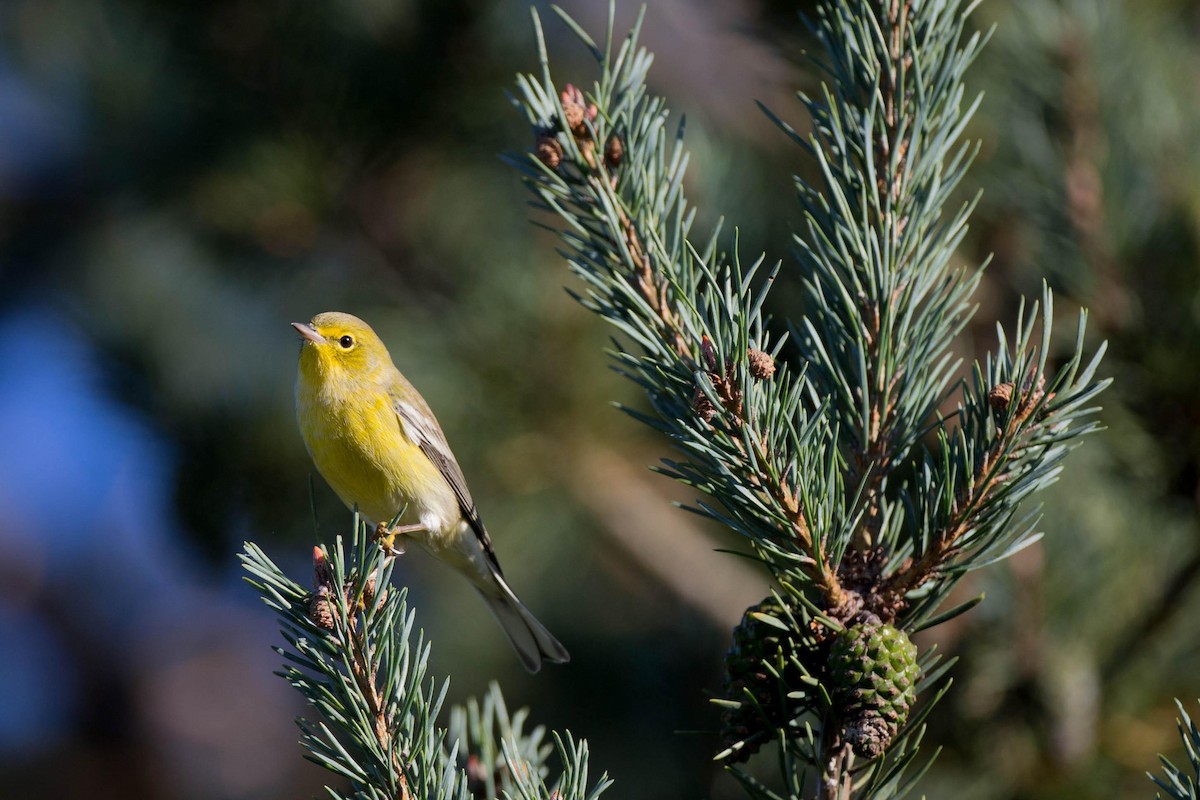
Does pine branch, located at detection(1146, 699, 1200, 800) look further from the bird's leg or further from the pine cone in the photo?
the bird's leg

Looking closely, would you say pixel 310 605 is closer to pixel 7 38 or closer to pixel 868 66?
pixel 868 66

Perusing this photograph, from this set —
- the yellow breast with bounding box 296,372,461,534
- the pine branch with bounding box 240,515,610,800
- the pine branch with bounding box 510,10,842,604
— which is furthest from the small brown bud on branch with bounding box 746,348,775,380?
the yellow breast with bounding box 296,372,461,534

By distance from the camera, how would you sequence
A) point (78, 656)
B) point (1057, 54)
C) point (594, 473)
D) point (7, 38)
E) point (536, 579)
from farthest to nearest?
point (78, 656), point (7, 38), point (536, 579), point (594, 473), point (1057, 54)

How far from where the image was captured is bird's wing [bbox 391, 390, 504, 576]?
3400mm

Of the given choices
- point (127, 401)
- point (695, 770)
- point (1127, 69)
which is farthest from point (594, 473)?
point (1127, 69)

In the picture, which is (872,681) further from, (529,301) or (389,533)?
(529,301)

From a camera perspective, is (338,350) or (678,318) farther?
(338,350)

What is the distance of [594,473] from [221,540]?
1.27 meters

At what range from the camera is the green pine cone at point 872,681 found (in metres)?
1.43

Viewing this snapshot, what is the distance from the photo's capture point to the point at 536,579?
4227 millimetres

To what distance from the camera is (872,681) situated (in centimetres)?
143

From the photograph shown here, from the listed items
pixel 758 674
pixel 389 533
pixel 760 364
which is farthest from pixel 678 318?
pixel 389 533

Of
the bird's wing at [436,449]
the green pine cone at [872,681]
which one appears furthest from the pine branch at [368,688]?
the bird's wing at [436,449]

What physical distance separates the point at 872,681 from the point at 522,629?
77.0 inches
